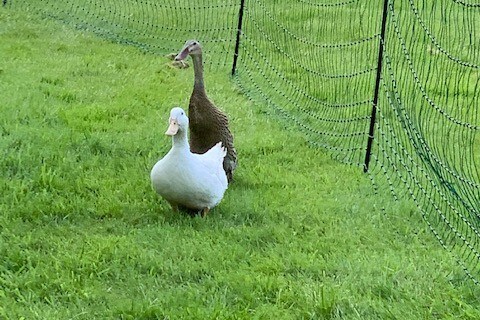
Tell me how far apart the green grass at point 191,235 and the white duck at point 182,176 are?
14cm

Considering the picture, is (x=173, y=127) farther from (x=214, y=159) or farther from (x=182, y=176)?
(x=214, y=159)

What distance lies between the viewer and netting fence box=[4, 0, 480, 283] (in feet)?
15.4

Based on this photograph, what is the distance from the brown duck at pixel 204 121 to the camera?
16.3ft

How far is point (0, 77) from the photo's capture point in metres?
6.94

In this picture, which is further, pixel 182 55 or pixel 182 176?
pixel 182 55

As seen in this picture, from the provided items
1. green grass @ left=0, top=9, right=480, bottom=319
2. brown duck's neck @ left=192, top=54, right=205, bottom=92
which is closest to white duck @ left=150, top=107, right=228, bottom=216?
green grass @ left=0, top=9, right=480, bottom=319

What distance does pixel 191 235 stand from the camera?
425cm

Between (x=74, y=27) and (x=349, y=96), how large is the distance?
3706 mm

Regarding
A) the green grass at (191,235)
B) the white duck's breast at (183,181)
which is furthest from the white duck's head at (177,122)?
the green grass at (191,235)

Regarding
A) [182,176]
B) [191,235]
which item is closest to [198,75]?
[182,176]

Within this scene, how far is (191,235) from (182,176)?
315 millimetres

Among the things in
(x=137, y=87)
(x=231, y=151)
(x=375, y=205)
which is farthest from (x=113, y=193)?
(x=137, y=87)

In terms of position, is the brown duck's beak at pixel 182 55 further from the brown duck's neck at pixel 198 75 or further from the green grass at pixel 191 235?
the green grass at pixel 191 235

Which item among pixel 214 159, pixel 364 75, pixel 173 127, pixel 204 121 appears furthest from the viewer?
pixel 364 75
